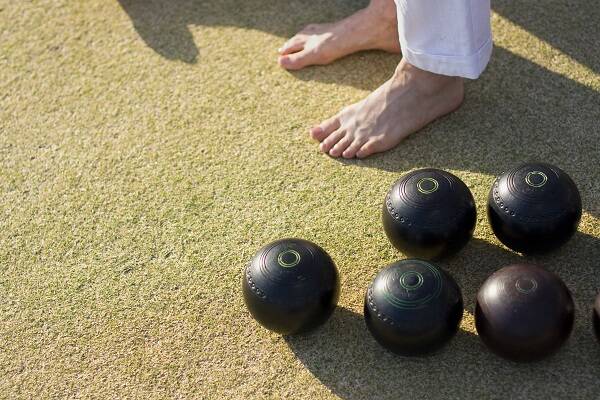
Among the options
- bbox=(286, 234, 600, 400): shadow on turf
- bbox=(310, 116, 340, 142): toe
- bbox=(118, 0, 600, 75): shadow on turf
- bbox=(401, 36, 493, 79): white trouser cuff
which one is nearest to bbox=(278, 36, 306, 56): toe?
bbox=(118, 0, 600, 75): shadow on turf

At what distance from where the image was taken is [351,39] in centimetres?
361

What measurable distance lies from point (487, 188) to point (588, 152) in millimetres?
414

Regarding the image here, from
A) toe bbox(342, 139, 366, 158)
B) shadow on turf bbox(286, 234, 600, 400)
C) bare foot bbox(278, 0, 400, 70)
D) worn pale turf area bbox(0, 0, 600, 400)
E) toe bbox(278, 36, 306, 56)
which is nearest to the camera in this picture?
shadow on turf bbox(286, 234, 600, 400)

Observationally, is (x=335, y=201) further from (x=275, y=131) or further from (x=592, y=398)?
(x=592, y=398)

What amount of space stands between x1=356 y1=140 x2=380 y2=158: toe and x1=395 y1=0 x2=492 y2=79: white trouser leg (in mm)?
358

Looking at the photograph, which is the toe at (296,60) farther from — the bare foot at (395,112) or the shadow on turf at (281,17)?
the bare foot at (395,112)

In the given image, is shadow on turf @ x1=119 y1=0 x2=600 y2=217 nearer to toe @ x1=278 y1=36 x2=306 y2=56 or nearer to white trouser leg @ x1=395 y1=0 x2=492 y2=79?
toe @ x1=278 y1=36 x2=306 y2=56

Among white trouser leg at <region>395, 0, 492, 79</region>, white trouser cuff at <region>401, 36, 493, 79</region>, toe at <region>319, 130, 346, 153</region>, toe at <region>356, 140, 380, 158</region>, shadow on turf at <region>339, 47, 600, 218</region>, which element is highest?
white trouser leg at <region>395, 0, 492, 79</region>

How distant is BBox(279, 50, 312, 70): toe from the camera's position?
11.9 feet

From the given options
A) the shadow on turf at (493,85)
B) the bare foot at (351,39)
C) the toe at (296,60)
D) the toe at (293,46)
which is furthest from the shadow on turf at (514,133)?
the toe at (293,46)

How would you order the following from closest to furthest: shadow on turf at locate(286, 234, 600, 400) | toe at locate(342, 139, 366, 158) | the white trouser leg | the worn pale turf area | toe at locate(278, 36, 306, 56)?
1. shadow on turf at locate(286, 234, 600, 400)
2. the worn pale turf area
3. the white trouser leg
4. toe at locate(342, 139, 366, 158)
5. toe at locate(278, 36, 306, 56)

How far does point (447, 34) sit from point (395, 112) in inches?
17.2

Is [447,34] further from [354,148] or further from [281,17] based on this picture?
[281,17]

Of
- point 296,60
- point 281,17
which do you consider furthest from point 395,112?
point 281,17
